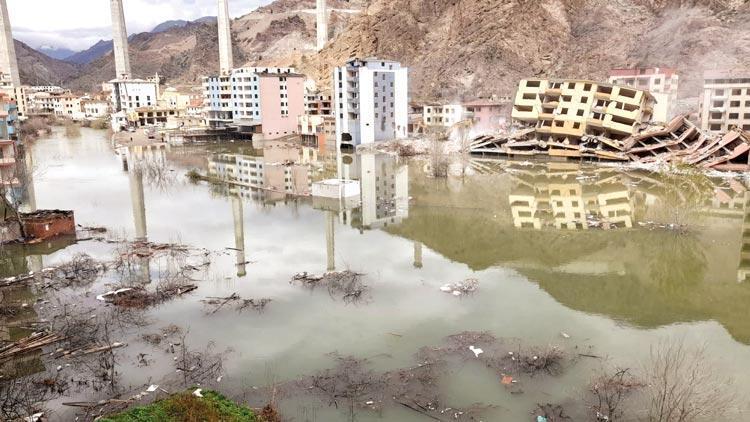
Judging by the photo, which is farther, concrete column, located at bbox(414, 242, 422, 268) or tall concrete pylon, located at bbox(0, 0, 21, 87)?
tall concrete pylon, located at bbox(0, 0, 21, 87)

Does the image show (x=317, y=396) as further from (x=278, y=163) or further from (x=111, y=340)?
(x=278, y=163)

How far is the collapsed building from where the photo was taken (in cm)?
2802

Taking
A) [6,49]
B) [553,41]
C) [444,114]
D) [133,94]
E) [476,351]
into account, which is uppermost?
[6,49]

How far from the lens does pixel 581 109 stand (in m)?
32.6

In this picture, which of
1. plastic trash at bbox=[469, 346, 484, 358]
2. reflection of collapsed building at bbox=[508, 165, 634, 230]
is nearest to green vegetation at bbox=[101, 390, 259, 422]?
plastic trash at bbox=[469, 346, 484, 358]

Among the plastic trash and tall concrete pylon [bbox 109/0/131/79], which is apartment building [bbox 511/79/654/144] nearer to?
the plastic trash

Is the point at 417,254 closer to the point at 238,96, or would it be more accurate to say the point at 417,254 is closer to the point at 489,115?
the point at 489,115

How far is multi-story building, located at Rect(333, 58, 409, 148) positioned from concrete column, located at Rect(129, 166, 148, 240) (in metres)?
15.0

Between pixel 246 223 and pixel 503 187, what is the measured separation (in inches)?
466

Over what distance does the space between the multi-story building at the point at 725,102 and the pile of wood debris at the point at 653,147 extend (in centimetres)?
216

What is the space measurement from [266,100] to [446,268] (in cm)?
3647

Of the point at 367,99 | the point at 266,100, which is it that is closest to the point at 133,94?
the point at 266,100

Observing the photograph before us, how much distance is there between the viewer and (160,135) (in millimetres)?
49781

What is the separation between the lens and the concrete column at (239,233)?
13.5m
